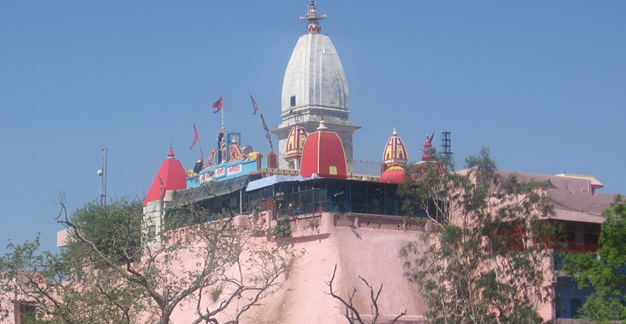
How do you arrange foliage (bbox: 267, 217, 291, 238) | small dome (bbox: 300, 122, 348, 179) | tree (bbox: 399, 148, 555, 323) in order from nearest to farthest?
1. tree (bbox: 399, 148, 555, 323)
2. foliage (bbox: 267, 217, 291, 238)
3. small dome (bbox: 300, 122, 348, 179)

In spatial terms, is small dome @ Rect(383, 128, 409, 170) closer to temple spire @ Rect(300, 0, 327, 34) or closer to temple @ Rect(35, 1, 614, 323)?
temple @ Rect(35, 1, 614, 323)

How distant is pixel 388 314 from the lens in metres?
32.0

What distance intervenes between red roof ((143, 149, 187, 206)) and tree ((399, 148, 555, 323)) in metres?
14.6

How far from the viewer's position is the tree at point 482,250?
100 ft

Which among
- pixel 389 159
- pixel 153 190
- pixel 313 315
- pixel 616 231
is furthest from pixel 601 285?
pixel 153 190

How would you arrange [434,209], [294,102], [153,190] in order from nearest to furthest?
[434,209], [153,190], [294,102]

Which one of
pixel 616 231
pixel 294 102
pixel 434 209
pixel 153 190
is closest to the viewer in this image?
pixel 616 231

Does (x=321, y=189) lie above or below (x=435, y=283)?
above

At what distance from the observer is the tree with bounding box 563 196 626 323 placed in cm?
2964

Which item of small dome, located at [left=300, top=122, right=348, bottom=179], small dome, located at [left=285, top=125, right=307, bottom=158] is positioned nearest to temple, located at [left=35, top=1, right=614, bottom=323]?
small dome, located at [left=300, top=122, right=348, bottom=179]

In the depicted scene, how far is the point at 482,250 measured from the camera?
31.9 metres

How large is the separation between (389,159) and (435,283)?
1356 centimetres

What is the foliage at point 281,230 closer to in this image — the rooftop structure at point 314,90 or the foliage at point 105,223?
the foliage at point 105,223

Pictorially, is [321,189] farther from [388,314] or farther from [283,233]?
[388,314]
